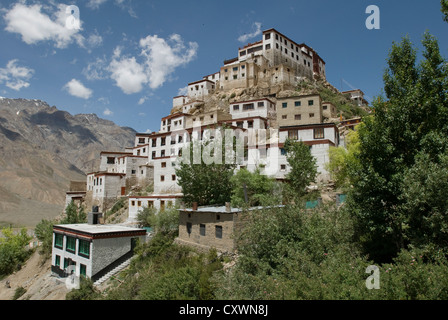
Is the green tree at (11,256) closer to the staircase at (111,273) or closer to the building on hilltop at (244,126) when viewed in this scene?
the building on hilltop at (244,126)

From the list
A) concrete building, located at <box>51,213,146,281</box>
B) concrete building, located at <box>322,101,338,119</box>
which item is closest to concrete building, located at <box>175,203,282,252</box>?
concrete building, located at <box>51,213,146,281</box>

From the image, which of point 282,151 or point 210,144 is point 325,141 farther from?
point 210,144

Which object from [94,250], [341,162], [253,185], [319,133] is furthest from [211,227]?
[319,133]

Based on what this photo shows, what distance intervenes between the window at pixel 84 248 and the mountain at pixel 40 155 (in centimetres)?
6783

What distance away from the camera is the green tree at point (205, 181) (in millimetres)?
28281

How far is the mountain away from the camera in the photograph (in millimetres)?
94188

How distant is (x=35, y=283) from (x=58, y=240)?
17.3 ft

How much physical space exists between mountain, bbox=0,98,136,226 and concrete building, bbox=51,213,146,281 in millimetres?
65181

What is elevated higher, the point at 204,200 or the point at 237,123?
the point at 237,123

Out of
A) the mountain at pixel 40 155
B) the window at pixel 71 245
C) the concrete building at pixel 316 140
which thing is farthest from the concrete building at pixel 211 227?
the mountain at pixel 40 155

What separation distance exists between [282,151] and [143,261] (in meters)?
20.8

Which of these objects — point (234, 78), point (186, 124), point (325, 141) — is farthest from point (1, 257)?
point (234, 78)

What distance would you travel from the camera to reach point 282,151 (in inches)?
1432

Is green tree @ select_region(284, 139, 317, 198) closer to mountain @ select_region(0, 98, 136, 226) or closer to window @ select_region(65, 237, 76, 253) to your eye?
window @ select_region(65, 237, 76, 253)
